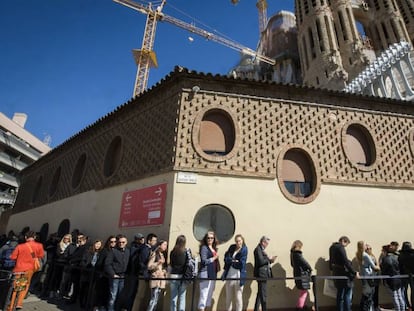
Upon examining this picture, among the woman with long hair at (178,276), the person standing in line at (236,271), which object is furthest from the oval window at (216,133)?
the woman with long hair at (178,276)

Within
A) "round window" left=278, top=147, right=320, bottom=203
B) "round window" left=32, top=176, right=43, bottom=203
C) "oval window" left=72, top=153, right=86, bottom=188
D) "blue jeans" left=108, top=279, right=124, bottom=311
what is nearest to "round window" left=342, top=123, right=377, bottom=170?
"round window" left=278, top=147, right=320, bottom=203

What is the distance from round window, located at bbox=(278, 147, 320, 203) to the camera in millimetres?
7570

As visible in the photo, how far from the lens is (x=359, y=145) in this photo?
864 cm

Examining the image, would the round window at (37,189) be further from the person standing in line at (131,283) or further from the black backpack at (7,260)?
the person standing in line at (131,283)

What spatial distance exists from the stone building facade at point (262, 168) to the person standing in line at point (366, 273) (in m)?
1.00

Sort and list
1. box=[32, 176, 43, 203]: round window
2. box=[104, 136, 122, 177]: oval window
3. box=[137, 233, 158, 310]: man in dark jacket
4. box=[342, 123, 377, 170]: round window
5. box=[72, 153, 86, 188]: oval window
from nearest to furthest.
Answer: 1. box=[137, 233, 158, 310]: man in dark jacket
2. box=[342, 123, 377, 170]: round window
3. box=[104, 136, 122, 177]: oval window
4. box=[72, 153, 86, 188]: oval window
5. box=[32, 176, 43, 203]: round window

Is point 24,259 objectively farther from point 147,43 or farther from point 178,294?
point 147,43

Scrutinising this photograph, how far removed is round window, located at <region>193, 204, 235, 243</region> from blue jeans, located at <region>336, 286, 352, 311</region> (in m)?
2.65

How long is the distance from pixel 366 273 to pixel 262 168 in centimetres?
342

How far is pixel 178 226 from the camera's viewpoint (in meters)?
6.55

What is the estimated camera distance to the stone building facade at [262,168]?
690 centimetres

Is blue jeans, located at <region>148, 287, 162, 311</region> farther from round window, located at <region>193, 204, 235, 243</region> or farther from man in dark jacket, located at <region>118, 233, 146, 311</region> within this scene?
round window, located at <region>193, 204, 235, 243</region>

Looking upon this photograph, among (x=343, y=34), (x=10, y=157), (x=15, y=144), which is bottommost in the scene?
(x=10, y=157)

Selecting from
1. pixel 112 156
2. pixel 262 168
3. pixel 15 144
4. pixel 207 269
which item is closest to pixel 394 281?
pixel 262 168
